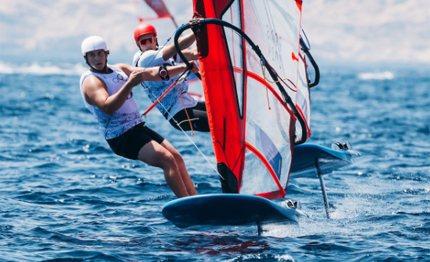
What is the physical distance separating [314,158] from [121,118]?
116 inches

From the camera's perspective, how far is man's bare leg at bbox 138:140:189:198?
555 centimetres

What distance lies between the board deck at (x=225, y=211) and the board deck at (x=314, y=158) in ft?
6.60

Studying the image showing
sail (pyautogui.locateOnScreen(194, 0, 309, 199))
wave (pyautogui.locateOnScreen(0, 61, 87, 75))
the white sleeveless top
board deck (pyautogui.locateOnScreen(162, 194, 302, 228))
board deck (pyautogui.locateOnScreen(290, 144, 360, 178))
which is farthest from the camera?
wave (pyautogui.locateOnScreen(0, 61, 87, 75))

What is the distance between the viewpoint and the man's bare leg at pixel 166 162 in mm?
5547

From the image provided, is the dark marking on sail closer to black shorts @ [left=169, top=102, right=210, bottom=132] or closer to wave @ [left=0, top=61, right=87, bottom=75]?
black shorts @ [left=169, top=102, right=210, bottom=132]

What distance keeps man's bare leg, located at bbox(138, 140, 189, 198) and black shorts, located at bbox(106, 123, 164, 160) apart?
98 millimetres

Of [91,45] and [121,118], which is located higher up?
[91,45]

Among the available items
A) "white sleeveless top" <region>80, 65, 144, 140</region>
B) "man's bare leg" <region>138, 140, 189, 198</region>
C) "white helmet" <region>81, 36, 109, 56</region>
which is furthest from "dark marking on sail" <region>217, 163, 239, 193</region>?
"white helmet" <region>81, 36, 109, 56</region>

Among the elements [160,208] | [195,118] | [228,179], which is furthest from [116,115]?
[160,208]

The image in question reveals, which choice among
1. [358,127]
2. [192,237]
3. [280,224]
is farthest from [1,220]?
[358,127]

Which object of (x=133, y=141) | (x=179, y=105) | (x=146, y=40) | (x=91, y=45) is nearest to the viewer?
(x=91, y=45)

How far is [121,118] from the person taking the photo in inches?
227

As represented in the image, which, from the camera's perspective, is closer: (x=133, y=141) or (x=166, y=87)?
(x=133, y=141)

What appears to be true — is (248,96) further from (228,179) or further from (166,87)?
(166,87)
